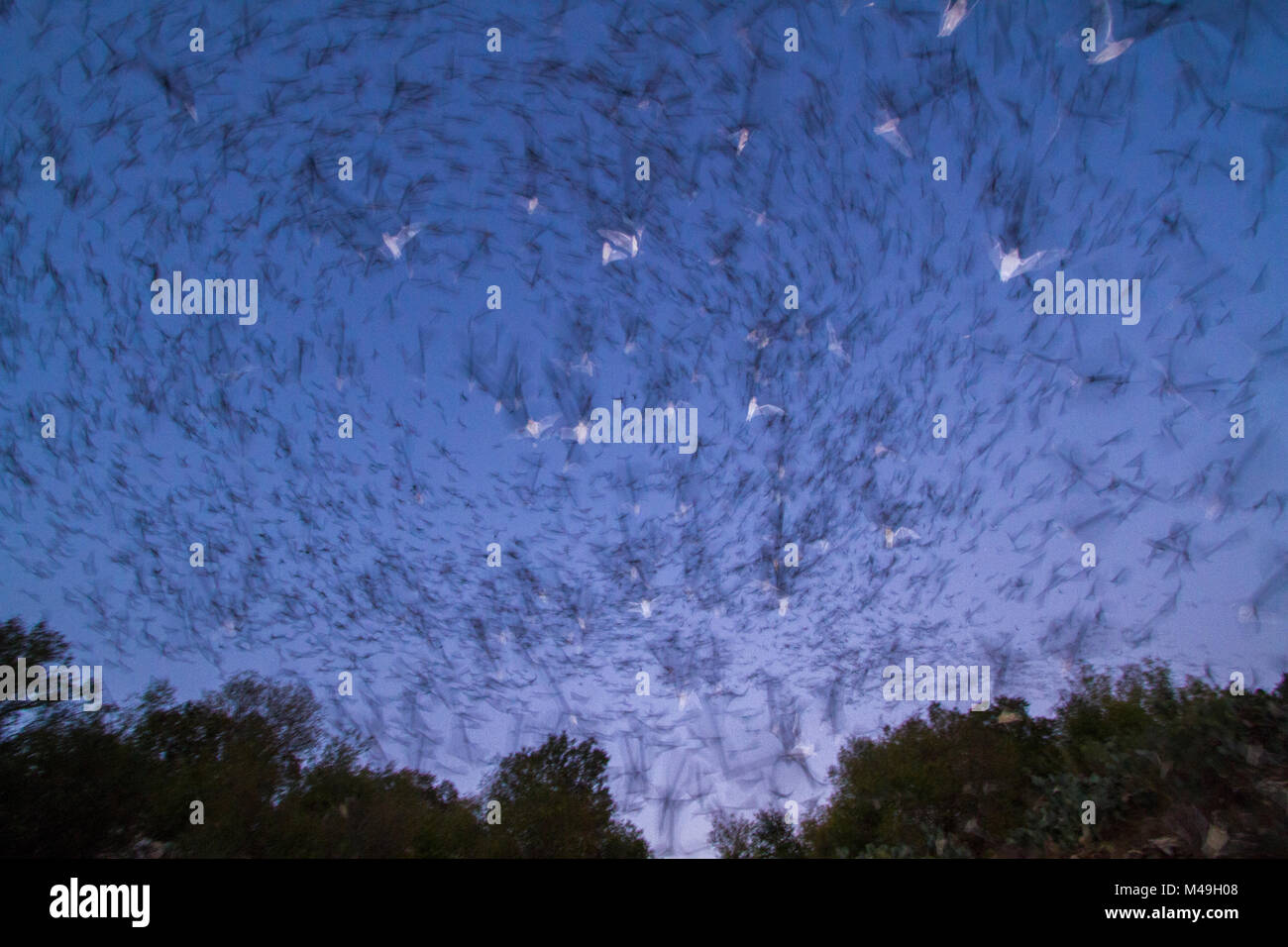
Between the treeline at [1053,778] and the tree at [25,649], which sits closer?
the treeline at [1053,778]

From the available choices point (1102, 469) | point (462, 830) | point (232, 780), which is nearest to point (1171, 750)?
point (1102, 469)

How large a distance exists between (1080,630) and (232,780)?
442cm

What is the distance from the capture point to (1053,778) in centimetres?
416

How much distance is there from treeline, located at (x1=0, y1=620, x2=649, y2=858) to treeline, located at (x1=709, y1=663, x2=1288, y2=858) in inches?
33.6

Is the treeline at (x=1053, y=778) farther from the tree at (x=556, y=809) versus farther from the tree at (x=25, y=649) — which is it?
the tree at (x=25, y=649)

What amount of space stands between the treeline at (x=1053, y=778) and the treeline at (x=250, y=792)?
852 millimetres

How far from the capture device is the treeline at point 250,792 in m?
4.20

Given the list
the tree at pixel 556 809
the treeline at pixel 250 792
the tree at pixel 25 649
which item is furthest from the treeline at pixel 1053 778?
the tree at pixel 25 649

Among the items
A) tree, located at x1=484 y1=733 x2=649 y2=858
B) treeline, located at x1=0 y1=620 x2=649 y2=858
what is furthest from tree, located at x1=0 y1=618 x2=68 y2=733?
tree, located at x1=484 y1=733 x2=649 y2=858

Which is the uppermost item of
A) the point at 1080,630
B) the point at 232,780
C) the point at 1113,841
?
the point at 1080,630

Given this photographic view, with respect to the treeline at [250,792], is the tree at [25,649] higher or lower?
higher

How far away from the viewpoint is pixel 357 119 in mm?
4473

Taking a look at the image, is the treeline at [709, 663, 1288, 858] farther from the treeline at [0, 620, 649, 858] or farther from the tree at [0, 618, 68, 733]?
the tree at [0, 618, 68, 733]
